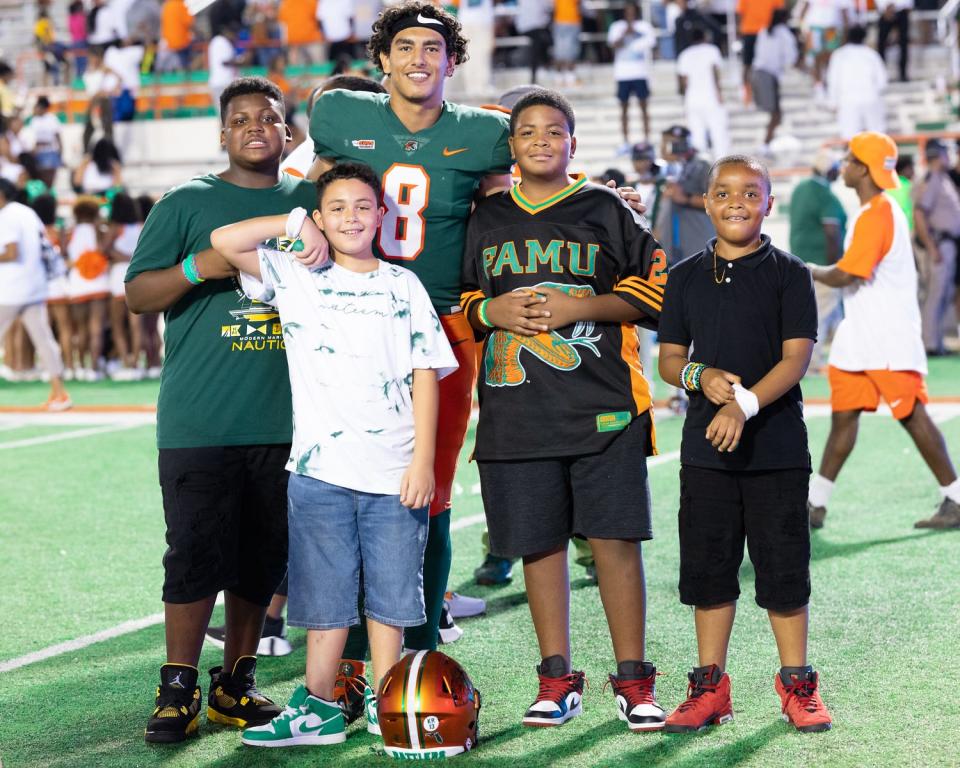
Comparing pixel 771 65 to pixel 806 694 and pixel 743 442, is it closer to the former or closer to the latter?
pixel 743 442

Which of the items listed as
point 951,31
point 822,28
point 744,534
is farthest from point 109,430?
point 951,31

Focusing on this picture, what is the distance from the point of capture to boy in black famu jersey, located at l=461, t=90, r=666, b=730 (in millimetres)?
4559

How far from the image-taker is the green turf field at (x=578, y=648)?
4.33 metres

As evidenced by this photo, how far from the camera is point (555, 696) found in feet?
15.0

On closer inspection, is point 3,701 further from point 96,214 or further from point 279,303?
point 96,214

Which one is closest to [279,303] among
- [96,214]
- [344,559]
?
[344,559]

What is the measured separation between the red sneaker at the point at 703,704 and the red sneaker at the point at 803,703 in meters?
0.17

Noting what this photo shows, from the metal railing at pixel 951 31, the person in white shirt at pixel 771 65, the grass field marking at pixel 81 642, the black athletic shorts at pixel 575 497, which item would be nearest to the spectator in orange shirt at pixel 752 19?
the person in white shirt at pixel 771 65

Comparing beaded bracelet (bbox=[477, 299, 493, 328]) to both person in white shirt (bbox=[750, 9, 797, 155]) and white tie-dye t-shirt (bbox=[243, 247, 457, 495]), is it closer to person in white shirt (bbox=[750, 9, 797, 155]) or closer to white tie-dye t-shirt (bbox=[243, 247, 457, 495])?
white tie-dye t-shirt (bbox=[243, 247, 457, 495])

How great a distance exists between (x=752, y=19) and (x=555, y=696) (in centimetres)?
1700

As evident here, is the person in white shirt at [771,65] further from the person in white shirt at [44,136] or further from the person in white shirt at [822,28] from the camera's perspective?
the person in white shirt at [44,136]

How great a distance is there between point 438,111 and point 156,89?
65.0 ft

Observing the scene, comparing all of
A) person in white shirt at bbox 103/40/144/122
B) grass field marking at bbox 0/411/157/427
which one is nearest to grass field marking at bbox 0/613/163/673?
grass field marking at bbox 0/411/157/427

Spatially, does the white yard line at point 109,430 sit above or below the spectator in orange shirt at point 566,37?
below
